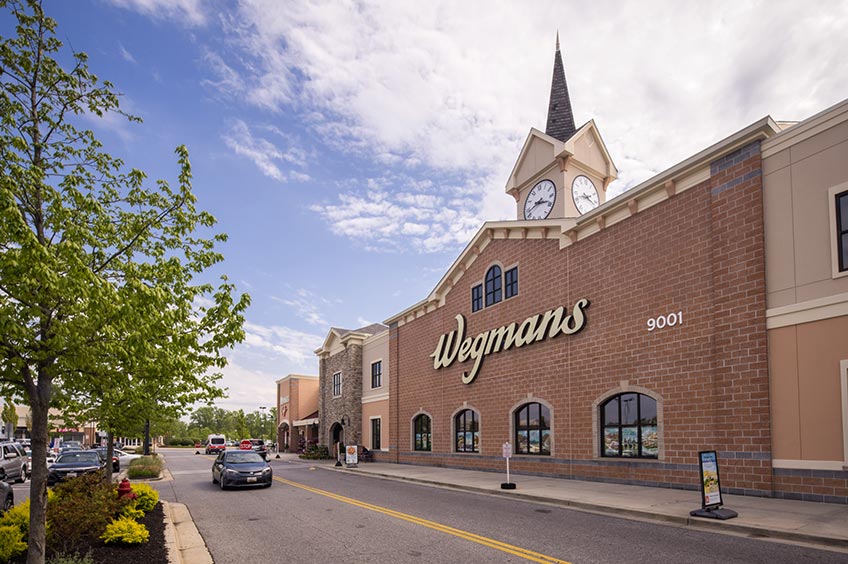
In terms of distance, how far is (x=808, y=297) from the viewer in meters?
12.8

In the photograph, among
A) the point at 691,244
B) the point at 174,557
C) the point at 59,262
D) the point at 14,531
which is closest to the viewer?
the point at 59,262

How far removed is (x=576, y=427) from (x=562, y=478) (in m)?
1.85

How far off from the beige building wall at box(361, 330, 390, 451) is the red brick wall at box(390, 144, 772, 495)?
35.9ft

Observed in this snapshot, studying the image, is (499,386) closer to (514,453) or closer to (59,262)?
(514,453)

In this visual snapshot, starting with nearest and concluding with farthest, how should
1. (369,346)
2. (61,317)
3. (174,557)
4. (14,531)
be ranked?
(61,317), (14,531), (174,557), (369,346)

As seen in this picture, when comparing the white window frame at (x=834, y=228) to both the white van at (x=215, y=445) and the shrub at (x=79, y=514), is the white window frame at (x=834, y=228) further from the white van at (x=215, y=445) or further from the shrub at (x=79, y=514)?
the white van at (x=215, y=445)

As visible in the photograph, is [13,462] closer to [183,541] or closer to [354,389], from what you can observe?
[183,541]

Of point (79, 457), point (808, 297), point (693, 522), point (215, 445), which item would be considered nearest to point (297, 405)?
point (215, 445)

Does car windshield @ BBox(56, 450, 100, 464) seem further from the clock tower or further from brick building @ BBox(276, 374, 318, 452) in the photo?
brick building @ BBox(276, 374, 318, 452)

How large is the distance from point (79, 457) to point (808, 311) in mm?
26347

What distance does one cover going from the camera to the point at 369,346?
126 feet

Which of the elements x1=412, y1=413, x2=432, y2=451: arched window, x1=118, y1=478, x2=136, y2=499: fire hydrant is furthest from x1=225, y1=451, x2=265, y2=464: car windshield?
x1=412, y1=413, x2=432, y2=451: arched window

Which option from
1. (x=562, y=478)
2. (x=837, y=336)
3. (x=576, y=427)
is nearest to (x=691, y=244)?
(x=837, y=336)

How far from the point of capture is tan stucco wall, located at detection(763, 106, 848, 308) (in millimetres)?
12617
